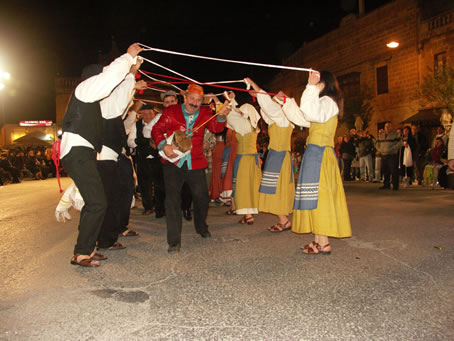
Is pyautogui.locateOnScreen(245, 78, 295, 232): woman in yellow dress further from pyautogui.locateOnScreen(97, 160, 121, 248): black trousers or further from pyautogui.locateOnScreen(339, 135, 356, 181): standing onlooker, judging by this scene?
pyautogui.locateOnScreen(339, 135, 356, 181): standing onlooker

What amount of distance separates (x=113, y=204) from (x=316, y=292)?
8.50 ft

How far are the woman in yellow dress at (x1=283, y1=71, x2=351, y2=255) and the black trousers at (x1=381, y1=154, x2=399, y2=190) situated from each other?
772cm

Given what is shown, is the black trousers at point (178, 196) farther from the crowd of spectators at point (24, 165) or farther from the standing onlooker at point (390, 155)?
the crowd of spectators at point (24, 165)

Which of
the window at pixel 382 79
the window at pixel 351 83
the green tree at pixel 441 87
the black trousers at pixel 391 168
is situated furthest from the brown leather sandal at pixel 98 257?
the window at pixel 351 83

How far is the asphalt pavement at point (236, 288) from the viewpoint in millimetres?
2518

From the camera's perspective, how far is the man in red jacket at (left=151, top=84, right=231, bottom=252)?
4688 mm

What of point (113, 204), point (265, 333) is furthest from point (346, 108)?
point (265, 333)

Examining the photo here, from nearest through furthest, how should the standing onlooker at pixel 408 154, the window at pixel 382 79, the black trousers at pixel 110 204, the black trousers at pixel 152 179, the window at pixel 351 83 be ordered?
the black trousers at pixel 110 204, the black trousers at pixel 152 179, the standing onlooker at pixel 408 154, the window at pixel 382 79, the window at pixel 351 83

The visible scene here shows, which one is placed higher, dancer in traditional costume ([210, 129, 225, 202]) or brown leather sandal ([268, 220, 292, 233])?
dancer in traditional costume ([210, 129, 225, 202])

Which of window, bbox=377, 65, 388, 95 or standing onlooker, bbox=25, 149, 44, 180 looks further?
window, bbox=377, 65, 388, 95

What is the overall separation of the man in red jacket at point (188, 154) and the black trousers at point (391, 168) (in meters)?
7.72

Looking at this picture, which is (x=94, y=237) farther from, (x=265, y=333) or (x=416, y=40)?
(x=416, y=40)

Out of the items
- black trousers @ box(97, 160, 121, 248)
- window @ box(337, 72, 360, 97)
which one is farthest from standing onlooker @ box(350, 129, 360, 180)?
black trousers @ box(97, 160, 121, 248)

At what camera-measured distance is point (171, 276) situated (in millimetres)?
3598
